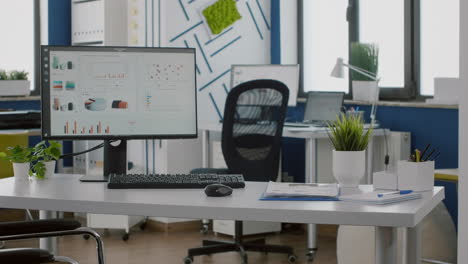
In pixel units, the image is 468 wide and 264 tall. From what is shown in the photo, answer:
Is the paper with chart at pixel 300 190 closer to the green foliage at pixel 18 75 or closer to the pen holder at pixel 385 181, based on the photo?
the pen holder at pixel 385 181

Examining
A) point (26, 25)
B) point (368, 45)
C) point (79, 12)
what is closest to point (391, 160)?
point (368, 45)

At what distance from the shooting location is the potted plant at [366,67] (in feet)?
→ 18.2

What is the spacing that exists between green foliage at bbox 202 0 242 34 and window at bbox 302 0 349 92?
0.65 metres

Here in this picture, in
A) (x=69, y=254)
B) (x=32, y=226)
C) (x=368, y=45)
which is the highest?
(x=368, y=45)

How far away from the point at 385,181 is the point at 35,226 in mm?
1123

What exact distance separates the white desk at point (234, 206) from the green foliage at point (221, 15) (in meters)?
3.45

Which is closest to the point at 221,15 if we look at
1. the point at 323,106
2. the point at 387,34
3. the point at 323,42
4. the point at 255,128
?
the point at 323,42

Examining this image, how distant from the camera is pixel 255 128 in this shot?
4.81 m

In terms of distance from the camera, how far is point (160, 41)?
589cm

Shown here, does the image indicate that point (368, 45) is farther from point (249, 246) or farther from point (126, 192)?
point (126, 192)

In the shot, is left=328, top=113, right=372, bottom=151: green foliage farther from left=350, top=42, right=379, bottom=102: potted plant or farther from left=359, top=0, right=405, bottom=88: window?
left=359, top=0, right=405, bottom=88: window

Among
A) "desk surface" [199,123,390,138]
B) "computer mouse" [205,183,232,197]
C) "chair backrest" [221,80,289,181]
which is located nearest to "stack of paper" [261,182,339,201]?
"computer mouse" [205,183,232,197]

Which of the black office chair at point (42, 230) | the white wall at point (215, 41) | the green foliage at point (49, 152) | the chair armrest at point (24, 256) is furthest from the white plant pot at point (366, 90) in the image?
the chair armrest at point (24, 256)

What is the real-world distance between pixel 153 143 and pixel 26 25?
5.43ft
